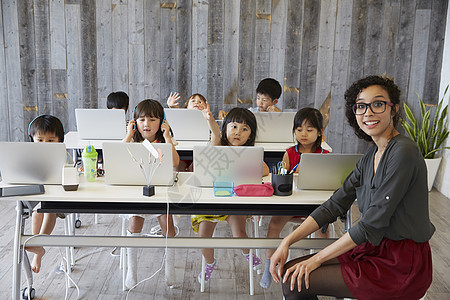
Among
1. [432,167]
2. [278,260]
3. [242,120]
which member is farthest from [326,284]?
[432,167]

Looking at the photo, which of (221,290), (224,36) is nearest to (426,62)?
(224,36)

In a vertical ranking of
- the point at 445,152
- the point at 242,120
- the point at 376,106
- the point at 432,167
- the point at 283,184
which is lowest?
the point at 432,167

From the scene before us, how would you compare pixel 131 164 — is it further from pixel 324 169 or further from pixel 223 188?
pixel 324 169

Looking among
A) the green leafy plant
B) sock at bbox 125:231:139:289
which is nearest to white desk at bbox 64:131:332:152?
sock at bbox 125:231:139:289

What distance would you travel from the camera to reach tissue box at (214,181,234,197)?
7.75 feet

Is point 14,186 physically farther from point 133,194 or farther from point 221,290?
point 221,290

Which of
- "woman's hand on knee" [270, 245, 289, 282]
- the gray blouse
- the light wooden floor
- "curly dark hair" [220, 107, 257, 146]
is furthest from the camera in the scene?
"curly dark hair" [220, 107, 257, 146]

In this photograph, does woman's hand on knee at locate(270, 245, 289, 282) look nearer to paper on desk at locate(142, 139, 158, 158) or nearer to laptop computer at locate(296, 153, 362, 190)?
laptop computer at locate(296, 153, 362, 190)

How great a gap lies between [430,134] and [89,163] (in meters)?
Answer: 3.43

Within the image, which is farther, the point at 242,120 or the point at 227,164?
the point at 242,120

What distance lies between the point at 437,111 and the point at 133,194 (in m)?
3.48

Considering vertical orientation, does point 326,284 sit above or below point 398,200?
below

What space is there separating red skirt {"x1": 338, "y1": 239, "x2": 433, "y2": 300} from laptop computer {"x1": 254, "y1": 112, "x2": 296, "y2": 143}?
181 centimetres

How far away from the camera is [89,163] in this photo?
8.39 feet
